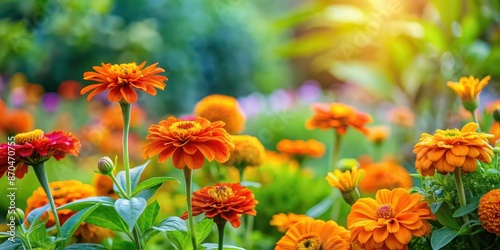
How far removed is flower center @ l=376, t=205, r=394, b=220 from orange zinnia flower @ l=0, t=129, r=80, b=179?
314mm

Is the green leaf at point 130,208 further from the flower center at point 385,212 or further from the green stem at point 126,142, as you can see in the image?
the flower center at point 385,212

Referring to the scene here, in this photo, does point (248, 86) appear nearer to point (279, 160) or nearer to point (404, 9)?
point (404, 9)

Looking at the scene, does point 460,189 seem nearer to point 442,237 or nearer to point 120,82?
point 442,237

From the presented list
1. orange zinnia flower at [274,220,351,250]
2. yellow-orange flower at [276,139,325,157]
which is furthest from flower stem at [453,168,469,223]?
yellow-orange flower at [276,139,325,157]

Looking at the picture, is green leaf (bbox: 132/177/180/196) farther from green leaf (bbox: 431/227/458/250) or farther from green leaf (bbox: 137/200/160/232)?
green leaf (bbox: 431/227/458/250)

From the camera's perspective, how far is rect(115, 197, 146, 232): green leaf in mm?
534

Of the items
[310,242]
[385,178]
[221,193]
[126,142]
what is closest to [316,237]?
[310,242]

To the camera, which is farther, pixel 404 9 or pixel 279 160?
pixel 404 9

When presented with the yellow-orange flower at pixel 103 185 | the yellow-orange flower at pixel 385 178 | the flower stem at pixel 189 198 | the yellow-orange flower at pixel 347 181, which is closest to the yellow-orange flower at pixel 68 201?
the yellow-orange flower at pixel 103 185

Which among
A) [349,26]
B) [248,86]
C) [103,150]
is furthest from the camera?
[248,86]

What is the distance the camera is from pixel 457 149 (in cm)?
54

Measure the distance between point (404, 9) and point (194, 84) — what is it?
1146 millimetres

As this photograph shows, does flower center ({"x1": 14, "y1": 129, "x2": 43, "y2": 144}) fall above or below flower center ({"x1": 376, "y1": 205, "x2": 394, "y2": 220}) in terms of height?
above

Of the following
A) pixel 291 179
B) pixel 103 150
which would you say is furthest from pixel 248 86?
pixel 291 179
